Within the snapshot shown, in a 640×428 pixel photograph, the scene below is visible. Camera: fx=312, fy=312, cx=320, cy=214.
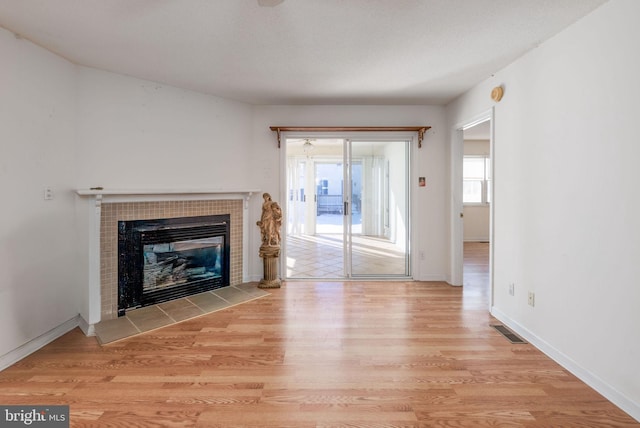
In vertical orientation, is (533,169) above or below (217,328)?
above

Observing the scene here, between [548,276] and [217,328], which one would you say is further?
[217,328]

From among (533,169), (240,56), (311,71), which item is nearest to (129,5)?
(240,56)

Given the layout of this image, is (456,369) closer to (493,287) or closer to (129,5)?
(493,287)

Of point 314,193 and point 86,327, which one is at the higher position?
point 314,193

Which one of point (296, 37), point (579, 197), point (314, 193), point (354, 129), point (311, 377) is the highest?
point (296, 37)

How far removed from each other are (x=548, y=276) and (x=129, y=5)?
3504mm

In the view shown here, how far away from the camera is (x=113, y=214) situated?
9.74 ft

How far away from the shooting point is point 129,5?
1965 millimetres

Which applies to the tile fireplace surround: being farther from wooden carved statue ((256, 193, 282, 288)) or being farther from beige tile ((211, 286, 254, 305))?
beige tile ((211, 286, 254, 305))

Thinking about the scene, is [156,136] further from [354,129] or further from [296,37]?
[354,129]

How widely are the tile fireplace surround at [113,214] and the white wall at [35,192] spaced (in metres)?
0.21

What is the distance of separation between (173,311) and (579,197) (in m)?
3.62

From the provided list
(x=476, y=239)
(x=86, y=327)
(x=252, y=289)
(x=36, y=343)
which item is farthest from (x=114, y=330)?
(x=476, y=239)

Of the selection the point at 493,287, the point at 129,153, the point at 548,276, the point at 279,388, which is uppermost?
the point at 129,153
